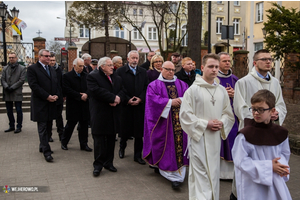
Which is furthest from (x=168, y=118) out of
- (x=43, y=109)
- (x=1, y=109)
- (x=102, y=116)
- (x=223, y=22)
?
(x=223, y=22)

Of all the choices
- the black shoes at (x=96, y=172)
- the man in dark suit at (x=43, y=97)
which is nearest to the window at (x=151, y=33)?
the man in dark suit at (x=43, y=97)

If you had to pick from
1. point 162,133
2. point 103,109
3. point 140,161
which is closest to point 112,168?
point 140,161

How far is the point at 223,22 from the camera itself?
43.1 m

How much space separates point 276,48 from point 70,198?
7.30 m

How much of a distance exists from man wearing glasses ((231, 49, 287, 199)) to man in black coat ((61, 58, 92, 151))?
3750mm

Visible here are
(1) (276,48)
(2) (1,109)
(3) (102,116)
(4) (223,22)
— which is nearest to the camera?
(3) (102,116)

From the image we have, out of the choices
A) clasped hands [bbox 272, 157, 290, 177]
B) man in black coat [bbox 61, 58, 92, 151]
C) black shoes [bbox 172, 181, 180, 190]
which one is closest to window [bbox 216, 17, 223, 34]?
man in black coat [bbox 61, 58, 92, 151]

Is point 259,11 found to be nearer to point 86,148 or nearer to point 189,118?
point 86,148

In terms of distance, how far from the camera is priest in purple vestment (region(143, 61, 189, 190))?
505 centimetres

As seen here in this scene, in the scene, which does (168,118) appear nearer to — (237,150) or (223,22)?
(237,150)

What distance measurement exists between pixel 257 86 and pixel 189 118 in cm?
116

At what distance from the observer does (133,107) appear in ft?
21.6

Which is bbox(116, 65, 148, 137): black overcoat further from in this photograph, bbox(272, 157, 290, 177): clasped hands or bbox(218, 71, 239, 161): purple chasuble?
bbox(272, 157, 290, 177): clasped hands

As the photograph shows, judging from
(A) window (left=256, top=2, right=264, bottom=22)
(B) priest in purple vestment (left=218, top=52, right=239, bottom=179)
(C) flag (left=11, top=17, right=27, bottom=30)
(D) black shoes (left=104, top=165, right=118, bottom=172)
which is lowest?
(D) black shoes (left=104, top=165, right=118, bottom=172)
